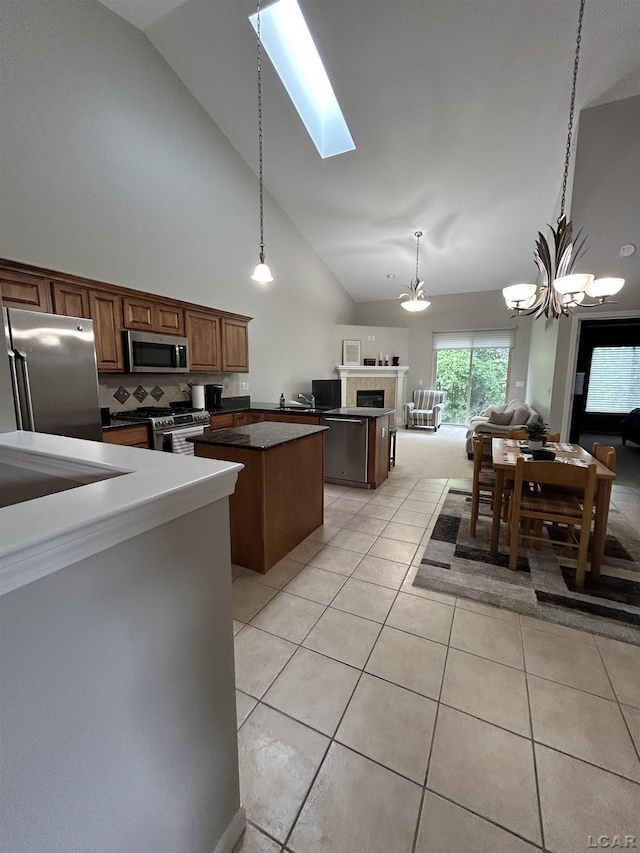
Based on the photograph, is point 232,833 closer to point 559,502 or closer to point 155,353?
point 559,502

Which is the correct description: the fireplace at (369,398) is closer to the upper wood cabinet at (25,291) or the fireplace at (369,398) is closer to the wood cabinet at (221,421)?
the wood cabinet at (221,421)

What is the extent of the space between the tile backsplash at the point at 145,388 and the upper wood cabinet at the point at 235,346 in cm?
31

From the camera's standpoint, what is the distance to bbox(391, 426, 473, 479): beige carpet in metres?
4.55

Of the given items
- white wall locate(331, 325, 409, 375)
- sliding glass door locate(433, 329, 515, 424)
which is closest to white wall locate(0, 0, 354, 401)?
white wall locate(331, 325, 409, 375)

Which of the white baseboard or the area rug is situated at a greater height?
the area rug

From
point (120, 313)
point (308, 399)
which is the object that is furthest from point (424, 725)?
point (308, 399)

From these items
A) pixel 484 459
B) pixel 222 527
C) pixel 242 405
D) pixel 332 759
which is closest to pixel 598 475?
pixel 484 459

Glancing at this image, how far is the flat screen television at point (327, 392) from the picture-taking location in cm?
592

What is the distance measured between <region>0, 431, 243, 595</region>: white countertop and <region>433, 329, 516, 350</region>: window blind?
7.86m

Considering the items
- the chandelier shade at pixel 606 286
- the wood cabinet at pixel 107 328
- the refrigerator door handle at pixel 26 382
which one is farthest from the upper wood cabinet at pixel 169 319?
the chandelier shade at pixel 606 286

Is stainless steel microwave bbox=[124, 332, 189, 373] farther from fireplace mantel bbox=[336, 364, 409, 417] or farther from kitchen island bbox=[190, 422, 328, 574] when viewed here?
fireplace mantel bbox=[336, 364, 409, 417]

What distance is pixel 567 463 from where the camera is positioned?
2051 mm

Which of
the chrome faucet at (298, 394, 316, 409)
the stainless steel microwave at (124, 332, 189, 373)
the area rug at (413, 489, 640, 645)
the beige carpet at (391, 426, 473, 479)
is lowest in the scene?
the area rug at (413, 489, 640, 645)

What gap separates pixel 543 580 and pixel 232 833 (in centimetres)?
204
